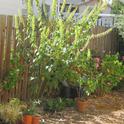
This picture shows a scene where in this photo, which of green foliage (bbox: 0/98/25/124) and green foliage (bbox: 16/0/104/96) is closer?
green foliage (bbox: 0/98/25/124)

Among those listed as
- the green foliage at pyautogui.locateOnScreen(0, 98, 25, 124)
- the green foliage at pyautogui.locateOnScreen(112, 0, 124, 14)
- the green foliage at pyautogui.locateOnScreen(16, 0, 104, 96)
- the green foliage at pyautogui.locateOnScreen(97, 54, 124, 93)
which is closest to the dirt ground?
the green foliage at pyautogui.locateOnScreen(97, 54, 124, 93)

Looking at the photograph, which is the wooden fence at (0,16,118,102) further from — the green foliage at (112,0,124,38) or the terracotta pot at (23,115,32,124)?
the green foliage at (112,0,124,38)

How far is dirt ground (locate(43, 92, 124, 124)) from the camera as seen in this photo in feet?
24.6

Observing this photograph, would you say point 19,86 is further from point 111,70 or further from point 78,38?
point 111,70

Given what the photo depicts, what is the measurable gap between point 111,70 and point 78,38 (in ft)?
6.10

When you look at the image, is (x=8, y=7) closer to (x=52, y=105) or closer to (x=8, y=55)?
(x=8, y=55)

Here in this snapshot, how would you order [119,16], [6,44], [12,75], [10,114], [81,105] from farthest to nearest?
[119,16] → [81,105] → [6,44] → [12,75] → [10,114]

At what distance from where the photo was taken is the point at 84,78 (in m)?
8.38

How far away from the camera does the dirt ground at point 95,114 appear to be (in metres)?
7.48

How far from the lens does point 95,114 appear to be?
820cm

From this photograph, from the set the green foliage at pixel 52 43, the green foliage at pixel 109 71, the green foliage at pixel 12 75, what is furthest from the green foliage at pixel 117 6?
the green foliage at pixel 12 75

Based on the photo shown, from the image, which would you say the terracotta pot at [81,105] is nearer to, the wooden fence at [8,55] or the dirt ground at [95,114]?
the dirt ground at [95,114]

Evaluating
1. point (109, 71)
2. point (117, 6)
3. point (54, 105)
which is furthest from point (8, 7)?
point (54, 105)

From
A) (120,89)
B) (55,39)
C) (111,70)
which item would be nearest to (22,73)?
(55,39)
